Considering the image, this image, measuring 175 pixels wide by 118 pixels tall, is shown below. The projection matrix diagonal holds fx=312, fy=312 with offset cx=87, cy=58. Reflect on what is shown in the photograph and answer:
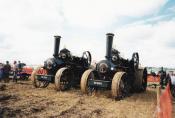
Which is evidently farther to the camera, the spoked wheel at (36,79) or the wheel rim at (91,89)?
the spoked wheel at (36,79)

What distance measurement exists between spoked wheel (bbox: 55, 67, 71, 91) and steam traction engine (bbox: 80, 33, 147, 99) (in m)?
1.59

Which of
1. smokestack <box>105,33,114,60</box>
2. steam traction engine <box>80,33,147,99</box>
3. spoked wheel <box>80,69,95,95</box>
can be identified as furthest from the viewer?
smokestack <box>105,33,114,60</box>

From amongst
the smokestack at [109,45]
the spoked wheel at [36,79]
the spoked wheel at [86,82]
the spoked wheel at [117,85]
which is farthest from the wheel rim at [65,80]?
the spoked wheel at [117,85]

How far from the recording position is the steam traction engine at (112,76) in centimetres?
1322

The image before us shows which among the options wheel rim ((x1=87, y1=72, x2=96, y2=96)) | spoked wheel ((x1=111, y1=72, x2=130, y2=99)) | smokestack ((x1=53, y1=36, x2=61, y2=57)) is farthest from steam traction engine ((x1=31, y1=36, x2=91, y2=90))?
spoked wheel ((x1=111, y1=72, x2=130, y2=99))

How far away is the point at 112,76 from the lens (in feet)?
48.4

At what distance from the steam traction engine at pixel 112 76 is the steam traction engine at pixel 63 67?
2.08 m

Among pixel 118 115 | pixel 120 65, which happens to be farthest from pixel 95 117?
pixel 120 65

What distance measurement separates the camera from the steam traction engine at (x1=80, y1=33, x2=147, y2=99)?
43.4 ft

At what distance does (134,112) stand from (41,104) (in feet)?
10.3

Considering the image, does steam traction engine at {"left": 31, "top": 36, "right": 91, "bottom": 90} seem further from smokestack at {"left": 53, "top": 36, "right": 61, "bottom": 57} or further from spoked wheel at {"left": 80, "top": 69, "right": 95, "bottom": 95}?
spoked wheel at {"left": 80, "top": 69, "right": 95, "bottom": 95}

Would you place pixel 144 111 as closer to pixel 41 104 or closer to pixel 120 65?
pixel 41 104

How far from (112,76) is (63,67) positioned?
3.55 meters

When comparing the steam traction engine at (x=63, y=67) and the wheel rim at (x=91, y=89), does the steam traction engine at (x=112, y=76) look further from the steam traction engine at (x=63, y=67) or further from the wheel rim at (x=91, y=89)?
the steam traction engine at (x=63, y=67)
